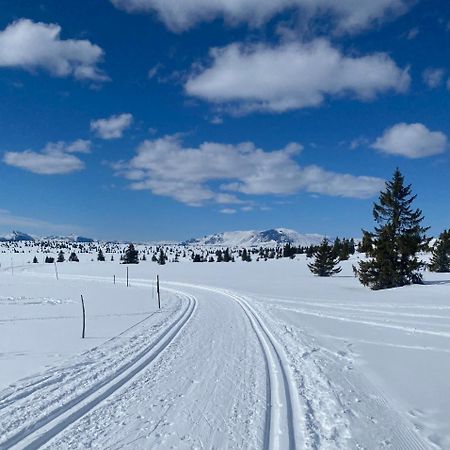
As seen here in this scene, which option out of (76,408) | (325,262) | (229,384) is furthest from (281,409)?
(325,262)

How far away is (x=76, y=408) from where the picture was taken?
24.2 feet

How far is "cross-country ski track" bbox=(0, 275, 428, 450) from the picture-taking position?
6198 millimetres

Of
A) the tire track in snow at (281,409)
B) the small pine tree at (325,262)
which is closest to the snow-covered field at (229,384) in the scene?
the tire track in snow at (281,409)

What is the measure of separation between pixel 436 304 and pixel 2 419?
65.5 ft

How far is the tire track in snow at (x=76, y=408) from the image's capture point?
6.06 m

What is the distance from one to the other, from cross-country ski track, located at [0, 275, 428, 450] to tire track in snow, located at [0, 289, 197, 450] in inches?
0.6

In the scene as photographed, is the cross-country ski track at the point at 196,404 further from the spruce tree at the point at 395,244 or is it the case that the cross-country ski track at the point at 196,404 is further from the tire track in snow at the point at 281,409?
the spruce tree at the point at 395,244

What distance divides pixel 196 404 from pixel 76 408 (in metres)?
2.17

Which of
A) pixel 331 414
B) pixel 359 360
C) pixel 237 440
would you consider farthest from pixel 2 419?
pixel 359 360

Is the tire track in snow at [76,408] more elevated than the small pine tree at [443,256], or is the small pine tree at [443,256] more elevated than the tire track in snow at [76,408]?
the small pine tree at [443,256]

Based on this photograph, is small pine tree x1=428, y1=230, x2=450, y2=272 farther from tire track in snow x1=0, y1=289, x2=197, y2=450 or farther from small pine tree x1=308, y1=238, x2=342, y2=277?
tire track in snow x1=0, y1=289, x2=197, y2=450

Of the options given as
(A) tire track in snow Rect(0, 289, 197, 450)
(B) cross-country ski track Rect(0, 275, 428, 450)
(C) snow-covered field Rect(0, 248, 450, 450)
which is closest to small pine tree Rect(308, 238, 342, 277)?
(C) snow-covered field Rect(0, 248, 450, 450)

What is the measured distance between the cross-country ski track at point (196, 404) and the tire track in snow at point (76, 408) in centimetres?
2

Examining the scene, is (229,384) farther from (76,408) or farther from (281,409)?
(76,408)
